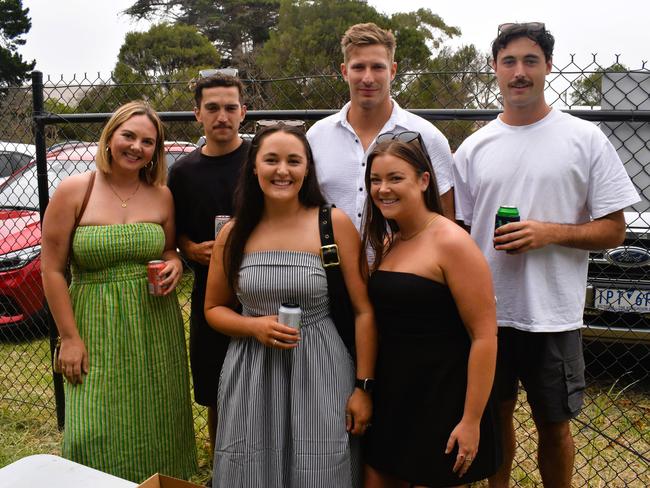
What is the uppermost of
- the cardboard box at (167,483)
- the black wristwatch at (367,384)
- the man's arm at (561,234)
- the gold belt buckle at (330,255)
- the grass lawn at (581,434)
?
the man's arm at (561,234)

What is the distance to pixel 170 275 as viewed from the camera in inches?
109

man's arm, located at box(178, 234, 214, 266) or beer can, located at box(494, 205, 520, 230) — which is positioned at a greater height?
beer can, located at box(494, 205, 520, 230)

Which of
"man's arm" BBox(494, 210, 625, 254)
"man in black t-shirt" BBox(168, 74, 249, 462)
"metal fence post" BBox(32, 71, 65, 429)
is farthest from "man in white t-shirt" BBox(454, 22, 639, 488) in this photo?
"metal fence post" BBox(32, 71, 65, 429)

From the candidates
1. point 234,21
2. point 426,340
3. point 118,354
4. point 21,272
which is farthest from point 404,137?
point 234,21

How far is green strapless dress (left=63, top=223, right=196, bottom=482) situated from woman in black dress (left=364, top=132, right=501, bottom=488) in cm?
108

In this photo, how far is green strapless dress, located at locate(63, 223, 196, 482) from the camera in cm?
272

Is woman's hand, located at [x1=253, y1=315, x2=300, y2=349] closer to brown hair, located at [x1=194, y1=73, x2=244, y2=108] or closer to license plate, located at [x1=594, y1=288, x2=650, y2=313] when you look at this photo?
brown hair, located at [x1=194, y1=73, x2=244, y2=108]

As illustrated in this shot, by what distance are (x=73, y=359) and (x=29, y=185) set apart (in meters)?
4.25

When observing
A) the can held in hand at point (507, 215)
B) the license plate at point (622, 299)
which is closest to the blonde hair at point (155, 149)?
the can held in hand at point (507, 215)

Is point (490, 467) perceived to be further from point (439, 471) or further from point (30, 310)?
point (30, 310)

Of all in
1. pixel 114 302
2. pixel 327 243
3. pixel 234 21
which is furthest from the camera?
pixel 234 21

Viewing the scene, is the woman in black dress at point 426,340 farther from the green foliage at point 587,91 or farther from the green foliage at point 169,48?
the green foliage at point 169,48

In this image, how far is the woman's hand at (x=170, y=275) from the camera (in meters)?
2.74

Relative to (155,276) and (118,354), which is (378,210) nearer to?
(155,276)
